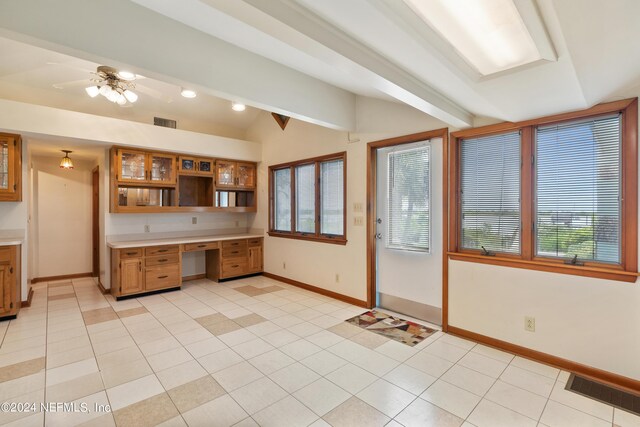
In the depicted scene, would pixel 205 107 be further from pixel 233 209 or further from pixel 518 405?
pixel 518 405

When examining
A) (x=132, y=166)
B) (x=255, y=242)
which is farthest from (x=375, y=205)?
(x=132, y=166)

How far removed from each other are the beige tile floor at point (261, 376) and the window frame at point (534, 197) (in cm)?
88

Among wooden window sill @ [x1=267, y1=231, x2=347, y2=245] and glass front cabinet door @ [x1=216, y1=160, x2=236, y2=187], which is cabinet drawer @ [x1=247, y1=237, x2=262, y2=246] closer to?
Result: wooden window sill @ [x1=267, y1=231, x2=347, y2=245]

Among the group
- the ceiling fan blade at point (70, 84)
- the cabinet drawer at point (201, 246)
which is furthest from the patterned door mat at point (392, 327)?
the ceiling fan blade at point (70, 84)

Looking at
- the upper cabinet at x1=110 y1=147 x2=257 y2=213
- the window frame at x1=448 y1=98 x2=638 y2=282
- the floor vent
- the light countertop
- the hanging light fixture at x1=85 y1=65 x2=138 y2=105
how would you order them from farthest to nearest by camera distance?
the upper cabinet at x1=110 y1=147 x2=257 y2=213 → the light countertop → the hanging light fixture at x1=85 y1=65 x2=138 y2=105 → the window frame at x1=448 y1=98 x2=638 y2=282 → the floor vent

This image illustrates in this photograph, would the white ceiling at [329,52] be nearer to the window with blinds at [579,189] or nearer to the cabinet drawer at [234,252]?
the window with blinds at [579,189]

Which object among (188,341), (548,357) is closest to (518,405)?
(548,357)

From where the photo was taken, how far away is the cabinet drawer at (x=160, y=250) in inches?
186

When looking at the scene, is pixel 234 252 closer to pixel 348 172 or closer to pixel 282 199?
pixel 282 199

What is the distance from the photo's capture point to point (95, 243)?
19.5 ft

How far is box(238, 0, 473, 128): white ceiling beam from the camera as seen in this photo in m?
1.48

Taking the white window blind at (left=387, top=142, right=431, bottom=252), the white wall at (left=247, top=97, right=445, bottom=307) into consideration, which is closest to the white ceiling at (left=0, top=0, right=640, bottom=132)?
the white wall at (left=247, top=97, right=445, bottom=307)

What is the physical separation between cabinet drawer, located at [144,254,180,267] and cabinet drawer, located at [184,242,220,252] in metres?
0.20

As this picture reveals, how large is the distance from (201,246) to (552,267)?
4816 millimetres
